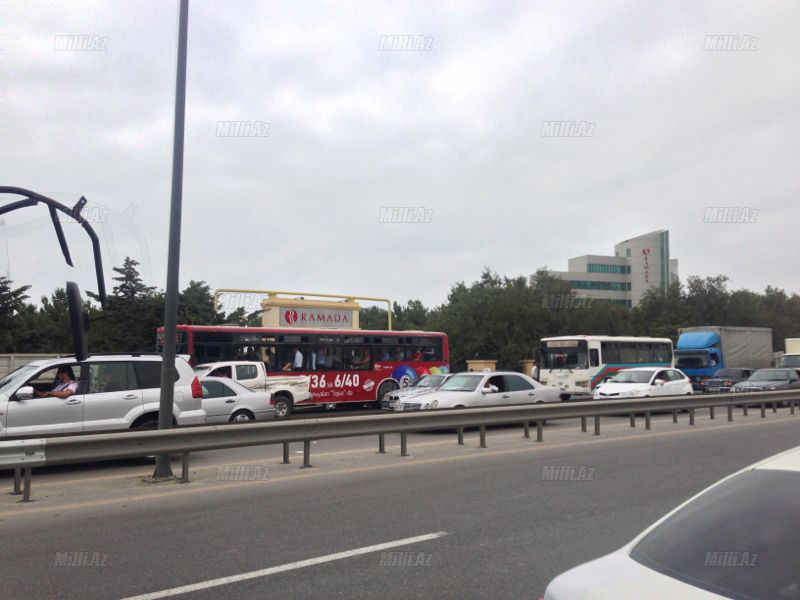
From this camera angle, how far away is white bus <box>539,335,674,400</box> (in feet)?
101

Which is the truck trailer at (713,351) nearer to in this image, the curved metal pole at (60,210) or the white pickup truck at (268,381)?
the white pickup truck at (268,381)

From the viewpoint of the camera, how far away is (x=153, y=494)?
8.93 m

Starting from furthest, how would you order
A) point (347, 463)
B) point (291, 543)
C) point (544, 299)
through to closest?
point (544, 299), point (347, 463), point (291, 543)

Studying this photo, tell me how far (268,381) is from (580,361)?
50.5ft

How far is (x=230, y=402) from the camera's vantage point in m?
15.6

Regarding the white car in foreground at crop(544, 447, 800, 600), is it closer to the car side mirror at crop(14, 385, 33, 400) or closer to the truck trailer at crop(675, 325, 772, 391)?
the car side mirror at crop(14, 385, 33, 400)

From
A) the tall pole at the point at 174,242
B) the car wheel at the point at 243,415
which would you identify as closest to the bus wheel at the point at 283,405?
the car wheel at the point at 243,415

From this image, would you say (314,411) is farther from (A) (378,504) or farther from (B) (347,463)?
(A) (378,504)

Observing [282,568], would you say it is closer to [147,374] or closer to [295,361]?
[147,374]

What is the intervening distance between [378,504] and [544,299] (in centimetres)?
5394

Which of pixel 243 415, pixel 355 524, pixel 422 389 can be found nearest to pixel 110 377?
pixel 243 415

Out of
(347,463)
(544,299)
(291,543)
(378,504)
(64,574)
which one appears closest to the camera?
(64,574)

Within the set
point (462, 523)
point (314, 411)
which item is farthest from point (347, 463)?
point (314, 411)

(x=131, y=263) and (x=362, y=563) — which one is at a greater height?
(x=131, y=263)
